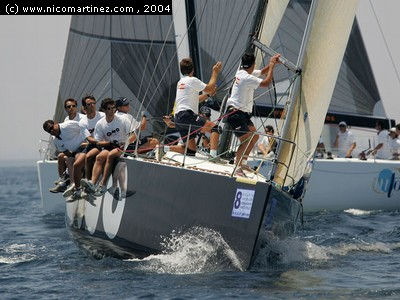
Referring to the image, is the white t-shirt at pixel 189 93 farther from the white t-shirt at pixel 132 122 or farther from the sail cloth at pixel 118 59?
the sail cloth at pixel 118 59

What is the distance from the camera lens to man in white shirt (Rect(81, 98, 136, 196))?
9.29m

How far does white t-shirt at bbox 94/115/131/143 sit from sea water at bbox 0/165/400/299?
49.0 inches

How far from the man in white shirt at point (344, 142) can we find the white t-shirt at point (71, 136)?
7507 mm

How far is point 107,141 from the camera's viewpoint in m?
9.59

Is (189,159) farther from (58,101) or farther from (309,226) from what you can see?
(58,101)

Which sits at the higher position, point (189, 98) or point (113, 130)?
point (189, 98)

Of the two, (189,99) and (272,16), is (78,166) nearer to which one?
(189,99)

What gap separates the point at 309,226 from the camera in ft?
43.5

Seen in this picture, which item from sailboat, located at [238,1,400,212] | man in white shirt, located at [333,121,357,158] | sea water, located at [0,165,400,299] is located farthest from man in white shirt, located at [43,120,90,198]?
man in white shirt, located at [333,121,357,158]

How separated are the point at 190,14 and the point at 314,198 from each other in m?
3.77

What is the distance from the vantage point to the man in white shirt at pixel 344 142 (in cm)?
1667

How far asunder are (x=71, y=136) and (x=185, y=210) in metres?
2.33

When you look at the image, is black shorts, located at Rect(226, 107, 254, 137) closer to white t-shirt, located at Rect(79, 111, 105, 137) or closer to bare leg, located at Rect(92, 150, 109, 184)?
bare leg, located at Rect(92, 150, 109, 184)

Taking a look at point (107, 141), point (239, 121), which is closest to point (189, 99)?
point (239, 121)
